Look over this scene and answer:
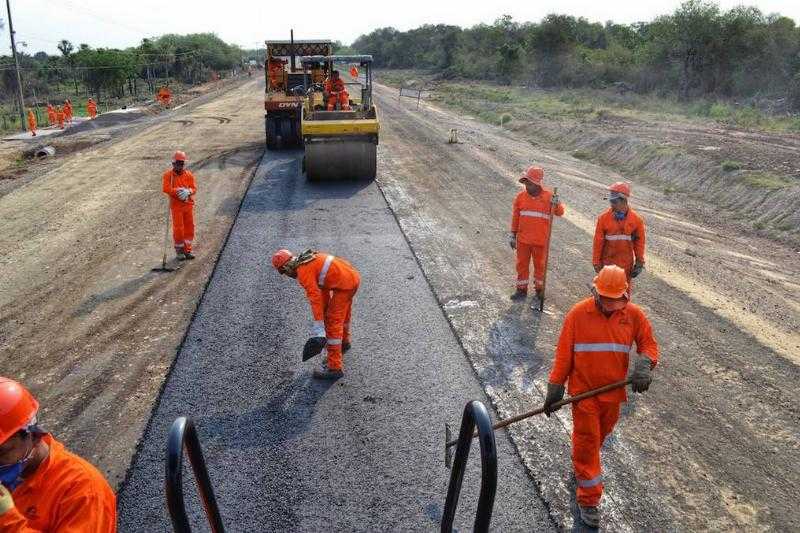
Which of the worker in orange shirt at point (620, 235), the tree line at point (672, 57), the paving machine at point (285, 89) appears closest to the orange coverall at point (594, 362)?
the worker in orange shirt at point (620, 235)

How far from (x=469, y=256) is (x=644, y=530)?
583 centimetres

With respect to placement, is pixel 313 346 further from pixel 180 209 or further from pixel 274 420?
pixel 180 209

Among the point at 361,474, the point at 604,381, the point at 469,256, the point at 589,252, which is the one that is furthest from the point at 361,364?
the point at 589,252

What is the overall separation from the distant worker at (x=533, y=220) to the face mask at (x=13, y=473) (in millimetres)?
6073

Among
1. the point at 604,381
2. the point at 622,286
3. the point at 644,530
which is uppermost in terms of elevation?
the point at 622,286

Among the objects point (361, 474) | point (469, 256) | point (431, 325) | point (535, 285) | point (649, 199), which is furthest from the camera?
point (649, 199)

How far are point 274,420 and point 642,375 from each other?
303cm

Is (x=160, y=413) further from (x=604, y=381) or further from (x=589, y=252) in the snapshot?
(x=589, y=252)

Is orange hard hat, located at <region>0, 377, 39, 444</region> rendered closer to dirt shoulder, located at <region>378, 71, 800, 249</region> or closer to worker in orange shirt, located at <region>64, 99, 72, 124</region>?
dirt shoulder, located at <region>378, 71, 800, 249</region>

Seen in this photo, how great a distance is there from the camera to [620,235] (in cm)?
670

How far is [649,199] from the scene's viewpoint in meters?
14.0

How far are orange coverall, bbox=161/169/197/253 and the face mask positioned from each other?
717 cm

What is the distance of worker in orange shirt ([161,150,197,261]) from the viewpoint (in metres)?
8.99

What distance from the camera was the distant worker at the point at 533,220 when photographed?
7598mm
